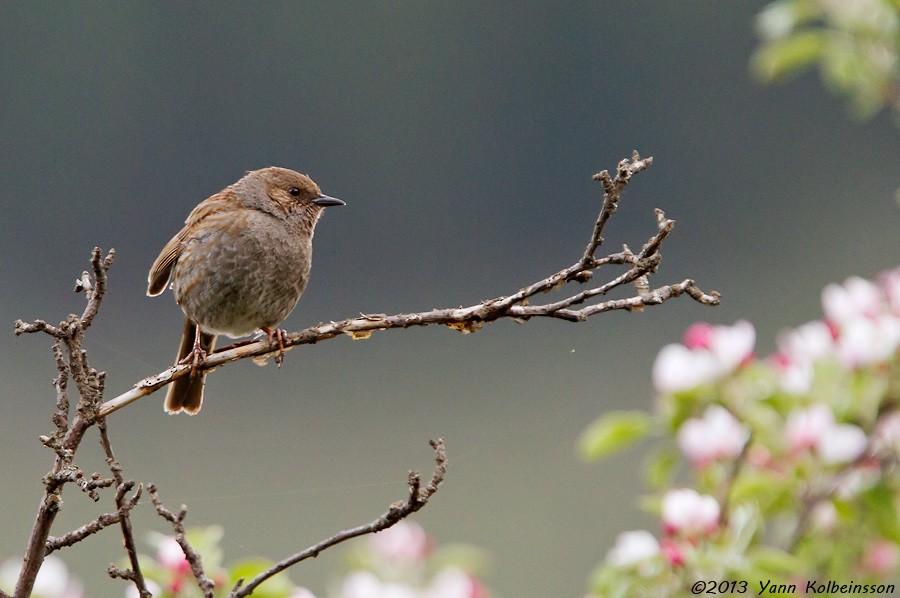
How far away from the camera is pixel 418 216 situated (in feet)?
110

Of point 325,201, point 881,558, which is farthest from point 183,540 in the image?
point 325,201

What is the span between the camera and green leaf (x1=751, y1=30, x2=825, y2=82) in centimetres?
472

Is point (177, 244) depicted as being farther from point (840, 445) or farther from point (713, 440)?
point (840, 445)

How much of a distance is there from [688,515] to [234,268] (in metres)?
1.69

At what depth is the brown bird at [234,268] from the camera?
13.6 ft

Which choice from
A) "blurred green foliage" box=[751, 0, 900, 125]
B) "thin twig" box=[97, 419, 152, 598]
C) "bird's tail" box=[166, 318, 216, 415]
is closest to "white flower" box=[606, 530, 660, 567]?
"bird's tail" box=[166, 318, 216, 415]

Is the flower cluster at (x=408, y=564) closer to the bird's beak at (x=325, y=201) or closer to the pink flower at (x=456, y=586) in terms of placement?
the pink flower at (x=456, y=586)

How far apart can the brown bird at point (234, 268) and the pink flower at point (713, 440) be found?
1.38 m

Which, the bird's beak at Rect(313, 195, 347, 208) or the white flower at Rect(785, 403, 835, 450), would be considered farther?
the bird's beak at Rect(313, 195, 347, 208)

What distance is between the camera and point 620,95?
3706 centimetres

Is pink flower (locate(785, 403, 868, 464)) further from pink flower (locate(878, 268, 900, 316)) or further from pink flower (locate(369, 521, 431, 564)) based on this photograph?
pink flower (locate(369, 521, 431, 564))

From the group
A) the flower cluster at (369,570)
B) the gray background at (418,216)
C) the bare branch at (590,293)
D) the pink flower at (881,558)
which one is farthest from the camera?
the gray background at (418,216)

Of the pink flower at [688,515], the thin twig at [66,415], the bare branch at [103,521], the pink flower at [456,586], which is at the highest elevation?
the pink flower at [456,586]

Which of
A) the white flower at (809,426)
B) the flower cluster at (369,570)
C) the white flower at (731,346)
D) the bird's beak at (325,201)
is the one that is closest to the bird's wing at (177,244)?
the bird's beak at (325,201)
